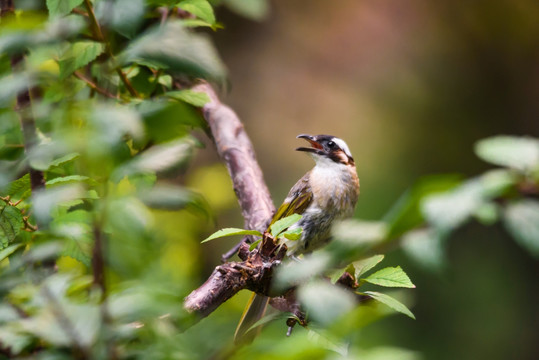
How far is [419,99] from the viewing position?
4.70 metres

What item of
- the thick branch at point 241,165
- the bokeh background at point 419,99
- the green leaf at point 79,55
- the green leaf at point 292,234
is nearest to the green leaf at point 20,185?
the green leaf at point 79,55

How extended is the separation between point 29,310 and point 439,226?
1.19 feet

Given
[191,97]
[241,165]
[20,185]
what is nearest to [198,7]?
[191,97]

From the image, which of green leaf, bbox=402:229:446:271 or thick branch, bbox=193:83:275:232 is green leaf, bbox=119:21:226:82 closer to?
green leaf, bbox=402:229:446:271

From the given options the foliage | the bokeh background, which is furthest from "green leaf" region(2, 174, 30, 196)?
the bokeh background

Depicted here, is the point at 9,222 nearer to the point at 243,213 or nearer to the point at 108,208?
the point at 108,208

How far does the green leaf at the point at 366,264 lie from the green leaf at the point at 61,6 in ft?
2.06

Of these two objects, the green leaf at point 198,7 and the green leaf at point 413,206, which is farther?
the green leaf at point 198,7

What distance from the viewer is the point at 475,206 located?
389 mm

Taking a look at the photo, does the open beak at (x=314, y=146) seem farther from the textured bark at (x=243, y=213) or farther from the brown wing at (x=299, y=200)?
the textured bark at (x=243, y=213)

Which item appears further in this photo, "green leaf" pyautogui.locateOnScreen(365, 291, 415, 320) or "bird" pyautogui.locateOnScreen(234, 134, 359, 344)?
"bird" pyautogui.locateOnScreen(234, 134, 359, 344)

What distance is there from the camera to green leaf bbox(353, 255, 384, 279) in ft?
3.12

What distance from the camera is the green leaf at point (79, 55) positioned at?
0.95 metres

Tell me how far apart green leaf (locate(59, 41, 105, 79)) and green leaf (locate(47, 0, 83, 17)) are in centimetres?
6
